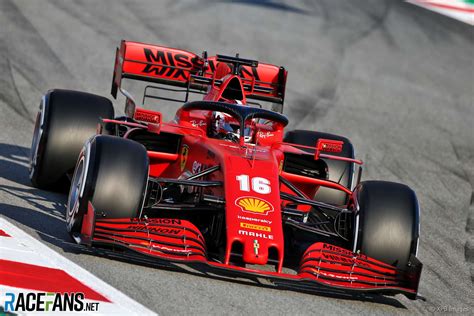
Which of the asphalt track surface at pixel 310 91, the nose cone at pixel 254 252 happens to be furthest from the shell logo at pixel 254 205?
the asphalt track surface at pixel 310 91

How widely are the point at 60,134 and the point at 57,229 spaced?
1.86 metres

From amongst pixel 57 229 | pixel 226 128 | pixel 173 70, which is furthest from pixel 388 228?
pixel 173 70

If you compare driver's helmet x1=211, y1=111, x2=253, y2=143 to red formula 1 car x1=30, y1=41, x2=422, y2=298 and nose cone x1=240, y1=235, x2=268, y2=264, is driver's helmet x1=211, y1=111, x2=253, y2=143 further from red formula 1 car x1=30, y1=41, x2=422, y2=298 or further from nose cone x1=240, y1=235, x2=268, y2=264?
nose cone x1=240, y1=235, x2=268, y2=264

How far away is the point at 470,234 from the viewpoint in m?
12.4

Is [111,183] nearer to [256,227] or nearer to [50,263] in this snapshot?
[50,263]

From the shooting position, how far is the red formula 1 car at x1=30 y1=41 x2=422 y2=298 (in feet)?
27.2

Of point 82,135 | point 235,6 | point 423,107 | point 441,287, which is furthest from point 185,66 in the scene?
point 235,6

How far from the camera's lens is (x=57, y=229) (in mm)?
9156

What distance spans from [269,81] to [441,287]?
13.8 ft

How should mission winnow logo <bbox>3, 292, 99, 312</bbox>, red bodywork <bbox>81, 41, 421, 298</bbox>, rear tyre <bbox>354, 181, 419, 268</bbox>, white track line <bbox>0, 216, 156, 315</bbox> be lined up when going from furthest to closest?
rear tyre <bbox>354, 181, 419, 268</bbox>, red bodywork <bbox>81, 41, 421, 298</bbox>, white track line <bbox>0, 216, 156, 315</bbox>, mission winnow logo <bbox>3, 292, 99, 312</bbox>

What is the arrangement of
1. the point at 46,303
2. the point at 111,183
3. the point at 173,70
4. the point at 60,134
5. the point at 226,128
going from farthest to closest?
the point at 173,70
the point at 60,134
the point at 226,128
the point at 111,183
the point at 46,303

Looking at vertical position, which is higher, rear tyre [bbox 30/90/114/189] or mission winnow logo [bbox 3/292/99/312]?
rear tyre [bbox 30/90/114/189]

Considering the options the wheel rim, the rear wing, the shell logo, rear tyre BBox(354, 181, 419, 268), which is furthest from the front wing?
the rear wing

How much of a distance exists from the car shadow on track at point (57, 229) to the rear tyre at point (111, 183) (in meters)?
0.32
